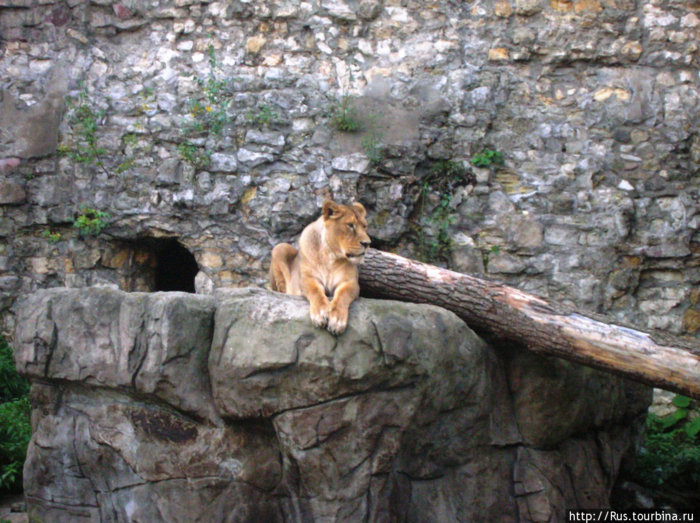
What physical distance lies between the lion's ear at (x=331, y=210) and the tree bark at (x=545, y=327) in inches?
30.1

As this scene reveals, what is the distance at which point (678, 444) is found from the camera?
7230mm

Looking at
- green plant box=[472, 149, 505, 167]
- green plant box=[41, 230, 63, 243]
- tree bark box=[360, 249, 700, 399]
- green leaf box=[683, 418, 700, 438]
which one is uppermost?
green plant box=[472, 149, 505, 167]

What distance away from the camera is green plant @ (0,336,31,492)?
20.4 feet

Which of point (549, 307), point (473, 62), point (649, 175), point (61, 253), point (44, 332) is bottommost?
point (61, 253)

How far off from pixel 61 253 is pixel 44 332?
3630mm

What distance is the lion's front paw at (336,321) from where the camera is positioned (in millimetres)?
4574

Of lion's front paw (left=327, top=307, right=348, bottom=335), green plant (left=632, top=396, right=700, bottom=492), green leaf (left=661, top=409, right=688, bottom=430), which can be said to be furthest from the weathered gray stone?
green leaf (left=661, top=409, right=688, bottom=430)

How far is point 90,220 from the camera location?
817 centimetres

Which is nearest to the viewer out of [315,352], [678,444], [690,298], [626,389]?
[315,352]

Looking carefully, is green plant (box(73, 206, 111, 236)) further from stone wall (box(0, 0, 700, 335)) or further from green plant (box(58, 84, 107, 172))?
green plant (box(58, 84, 107, 172))

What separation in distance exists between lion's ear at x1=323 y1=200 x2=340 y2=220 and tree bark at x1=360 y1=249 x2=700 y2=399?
2.50 ft

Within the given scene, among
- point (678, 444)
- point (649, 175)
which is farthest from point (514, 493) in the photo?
point (649, 175)

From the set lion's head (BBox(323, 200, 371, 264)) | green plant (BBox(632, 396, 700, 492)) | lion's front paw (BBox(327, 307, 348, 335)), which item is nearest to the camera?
lion's front paw (BBox(327, 307, 348, 335))

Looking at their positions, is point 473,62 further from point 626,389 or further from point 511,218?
point 626,389
